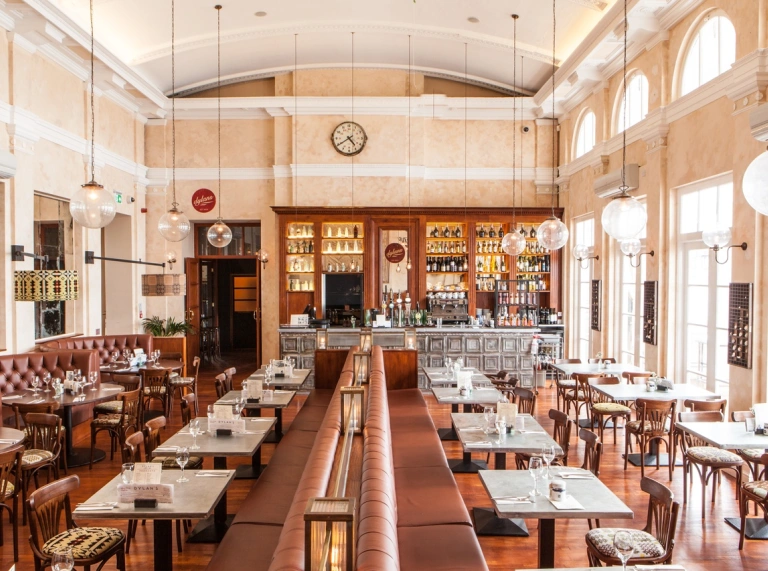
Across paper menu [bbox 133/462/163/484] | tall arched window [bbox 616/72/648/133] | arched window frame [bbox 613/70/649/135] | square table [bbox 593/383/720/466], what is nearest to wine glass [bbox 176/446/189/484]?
paper menu [bbox 133/462/163/484]

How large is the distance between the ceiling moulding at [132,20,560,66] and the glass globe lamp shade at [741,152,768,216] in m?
7.85

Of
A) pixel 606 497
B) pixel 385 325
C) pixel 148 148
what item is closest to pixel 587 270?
pixel 385 325

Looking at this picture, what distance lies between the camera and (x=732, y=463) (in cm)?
507

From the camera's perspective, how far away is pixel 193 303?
12.8 metres

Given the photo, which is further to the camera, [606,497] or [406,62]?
[406,62]

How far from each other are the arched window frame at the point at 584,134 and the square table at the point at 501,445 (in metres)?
6.73

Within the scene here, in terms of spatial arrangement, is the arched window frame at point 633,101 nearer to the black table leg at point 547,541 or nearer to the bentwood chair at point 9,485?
the black table leg at point 547,541

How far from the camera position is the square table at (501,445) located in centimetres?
460

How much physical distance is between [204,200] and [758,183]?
35.7 feet

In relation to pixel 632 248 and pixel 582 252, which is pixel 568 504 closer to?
pixel 632 248

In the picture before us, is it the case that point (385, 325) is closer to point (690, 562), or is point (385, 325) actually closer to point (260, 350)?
point (260, 350)

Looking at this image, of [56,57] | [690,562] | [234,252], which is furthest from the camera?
[234,252]

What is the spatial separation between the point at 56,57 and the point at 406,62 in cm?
618

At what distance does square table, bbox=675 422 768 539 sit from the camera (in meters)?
4.60
